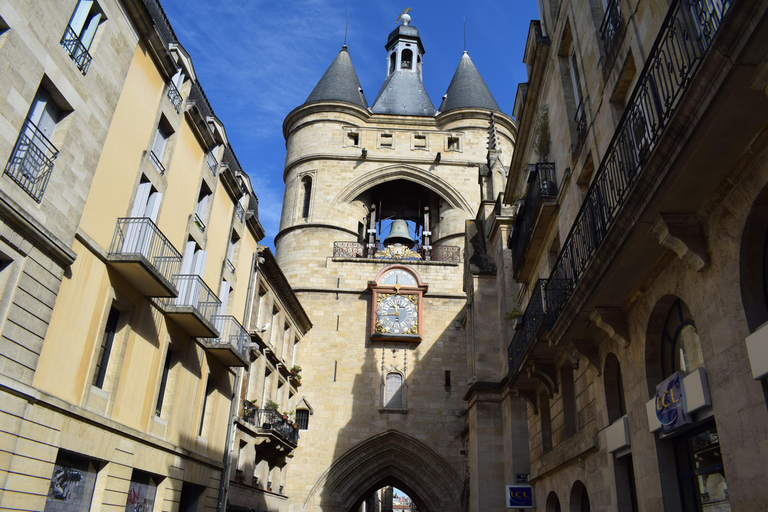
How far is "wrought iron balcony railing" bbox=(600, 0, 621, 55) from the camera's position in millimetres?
7480

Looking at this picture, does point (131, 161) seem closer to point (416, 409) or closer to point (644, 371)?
point (644, 371)

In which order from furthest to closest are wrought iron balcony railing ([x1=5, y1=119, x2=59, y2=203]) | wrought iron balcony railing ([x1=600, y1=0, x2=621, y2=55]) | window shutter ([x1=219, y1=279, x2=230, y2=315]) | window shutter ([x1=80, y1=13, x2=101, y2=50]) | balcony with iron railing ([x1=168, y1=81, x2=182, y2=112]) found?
window shutter ([x1=219, y1=279, x2=230, y2=315]) → balcony with iron railing ([x1=168, y1=81, x2=182, y2=112]) → window shutter ([x1=80, y1=13, x2=101, y2=50]) → wrought iron balcony railing ([x1=600, y1=0, x2=621, y2=55]) → wrought iron balcony railing ([x1=5, y1=119, x2=59, y2=203])

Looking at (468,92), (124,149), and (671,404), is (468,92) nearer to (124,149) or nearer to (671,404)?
(124,149)

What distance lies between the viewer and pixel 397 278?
85.6 ft

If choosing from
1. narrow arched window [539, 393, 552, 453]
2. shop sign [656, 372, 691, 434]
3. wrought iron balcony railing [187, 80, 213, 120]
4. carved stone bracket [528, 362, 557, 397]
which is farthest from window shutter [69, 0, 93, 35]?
narrow arched window [539, 393, 552, 453]

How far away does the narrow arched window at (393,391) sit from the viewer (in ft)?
78.5

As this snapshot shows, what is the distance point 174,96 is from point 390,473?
668 inches

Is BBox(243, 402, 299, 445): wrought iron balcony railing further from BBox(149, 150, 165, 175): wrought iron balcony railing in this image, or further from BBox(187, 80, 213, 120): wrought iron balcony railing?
BBox(187, 80, 213, 120): wrought iron balcony railing

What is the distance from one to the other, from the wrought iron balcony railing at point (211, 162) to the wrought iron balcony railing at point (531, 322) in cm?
818

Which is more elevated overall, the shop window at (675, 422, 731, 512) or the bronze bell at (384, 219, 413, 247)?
the bronze bell at (384, 219, 413, 247)

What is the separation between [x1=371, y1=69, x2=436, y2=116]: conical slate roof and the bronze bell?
7.29 metres

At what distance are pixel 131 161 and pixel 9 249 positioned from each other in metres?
3.65

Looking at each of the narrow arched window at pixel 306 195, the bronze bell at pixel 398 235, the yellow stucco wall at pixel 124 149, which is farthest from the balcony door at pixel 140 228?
the narrow arched window at pixel 306 195

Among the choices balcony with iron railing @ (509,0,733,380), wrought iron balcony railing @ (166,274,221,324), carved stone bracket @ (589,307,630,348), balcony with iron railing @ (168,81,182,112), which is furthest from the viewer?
balcony with iron railing @ (168,81,182,112)
